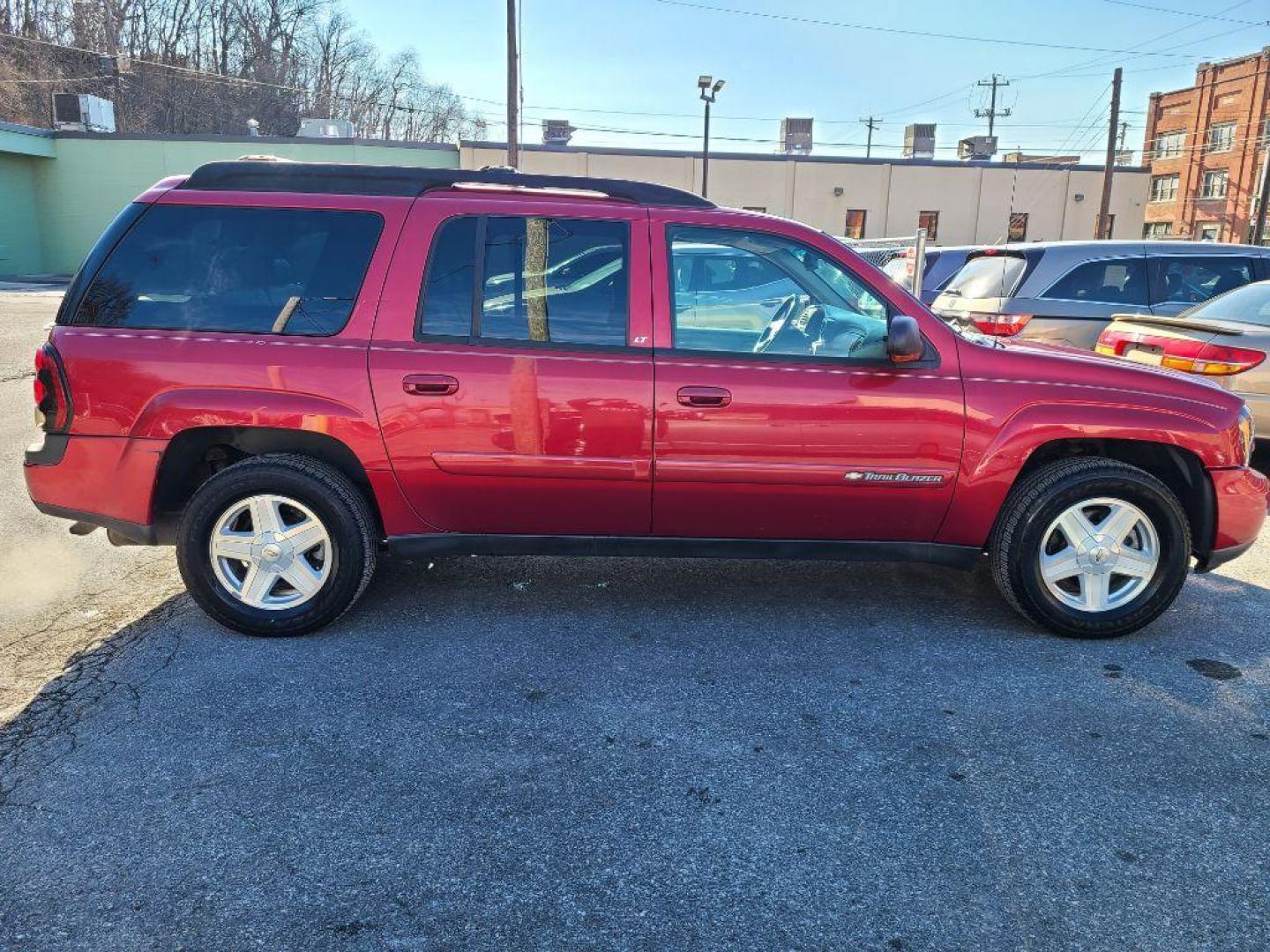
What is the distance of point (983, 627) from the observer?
405 centimetres

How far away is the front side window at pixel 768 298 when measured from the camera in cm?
376

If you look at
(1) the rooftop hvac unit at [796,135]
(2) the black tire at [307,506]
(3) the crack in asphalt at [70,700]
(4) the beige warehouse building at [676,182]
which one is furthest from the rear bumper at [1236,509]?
(1) the rooftop hvac unit at [796,135]

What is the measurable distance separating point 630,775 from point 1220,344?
5.62 meters

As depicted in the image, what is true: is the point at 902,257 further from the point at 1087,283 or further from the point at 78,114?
the point at 78,114

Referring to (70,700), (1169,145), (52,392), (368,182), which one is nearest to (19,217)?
(52,392)

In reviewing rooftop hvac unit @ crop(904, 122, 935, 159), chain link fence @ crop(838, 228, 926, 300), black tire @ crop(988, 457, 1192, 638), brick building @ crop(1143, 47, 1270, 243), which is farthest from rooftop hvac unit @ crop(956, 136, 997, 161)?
black tire @ crop(988, 457, 1192, 638)

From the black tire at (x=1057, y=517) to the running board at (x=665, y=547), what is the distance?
232 millimetres

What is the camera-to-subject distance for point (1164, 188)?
4947cm

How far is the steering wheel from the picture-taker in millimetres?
3770

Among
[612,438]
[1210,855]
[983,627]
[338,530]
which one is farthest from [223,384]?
[1210,855]

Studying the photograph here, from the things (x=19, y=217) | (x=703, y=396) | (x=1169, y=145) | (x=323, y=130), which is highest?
(x=1169, y=145)

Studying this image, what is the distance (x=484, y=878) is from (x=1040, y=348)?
3288mm

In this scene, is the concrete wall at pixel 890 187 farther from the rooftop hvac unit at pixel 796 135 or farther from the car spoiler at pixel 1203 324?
the car spoiler at pixel 1203 324

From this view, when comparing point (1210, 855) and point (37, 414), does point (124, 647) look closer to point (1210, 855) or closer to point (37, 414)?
point (37, 414)
